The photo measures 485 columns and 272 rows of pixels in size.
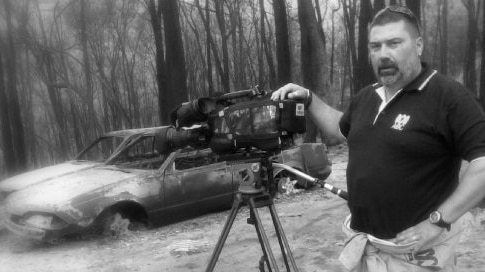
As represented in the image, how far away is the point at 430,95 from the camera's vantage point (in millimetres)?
1902

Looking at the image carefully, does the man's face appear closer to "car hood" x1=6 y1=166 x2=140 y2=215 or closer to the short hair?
the short hair

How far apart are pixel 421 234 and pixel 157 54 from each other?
1729 cm

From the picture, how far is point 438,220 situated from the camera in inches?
70.3

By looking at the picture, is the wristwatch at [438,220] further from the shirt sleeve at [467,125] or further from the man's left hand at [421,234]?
the shirt sleeve at [467,125]

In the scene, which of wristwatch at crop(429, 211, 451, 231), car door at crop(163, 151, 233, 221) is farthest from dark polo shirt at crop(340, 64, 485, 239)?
car door at crop(163, 151, 233, 221)

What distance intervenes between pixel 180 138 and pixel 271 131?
61 centimetres

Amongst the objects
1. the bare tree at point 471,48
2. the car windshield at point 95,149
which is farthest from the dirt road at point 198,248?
the bare tree at point 471,48

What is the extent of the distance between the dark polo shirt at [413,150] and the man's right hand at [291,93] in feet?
1.45

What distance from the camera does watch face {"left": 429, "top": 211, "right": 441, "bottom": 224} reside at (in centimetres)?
179

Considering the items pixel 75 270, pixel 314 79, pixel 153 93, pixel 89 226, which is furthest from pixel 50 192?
pixel 153 93

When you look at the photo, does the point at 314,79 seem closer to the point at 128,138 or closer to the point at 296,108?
the point at 128,138

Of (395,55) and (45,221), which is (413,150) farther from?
(45,221)

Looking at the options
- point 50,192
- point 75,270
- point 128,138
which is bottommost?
point 75,270

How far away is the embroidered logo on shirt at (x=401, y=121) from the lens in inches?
75.9
